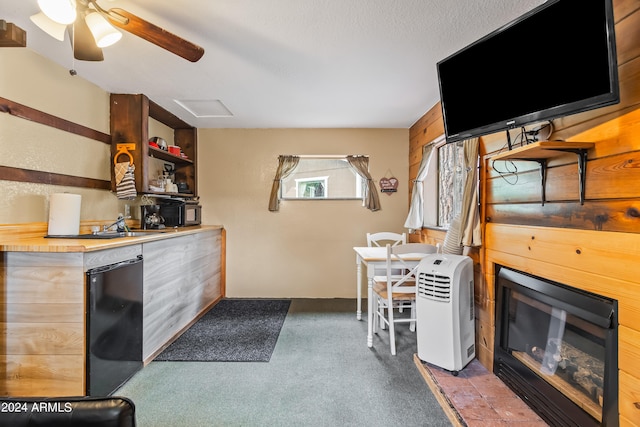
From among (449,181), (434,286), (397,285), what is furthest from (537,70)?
(449,181)

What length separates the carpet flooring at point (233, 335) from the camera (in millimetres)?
2652

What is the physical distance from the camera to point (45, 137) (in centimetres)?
236

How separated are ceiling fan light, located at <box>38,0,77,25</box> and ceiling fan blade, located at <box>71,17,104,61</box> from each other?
0.17m

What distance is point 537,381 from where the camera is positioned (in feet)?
5.93

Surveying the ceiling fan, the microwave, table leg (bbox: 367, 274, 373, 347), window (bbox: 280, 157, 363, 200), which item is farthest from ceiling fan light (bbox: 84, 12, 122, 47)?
window (bbox: 280, 157, 363, 200)

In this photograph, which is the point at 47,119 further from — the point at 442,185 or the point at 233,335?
the point at 442,185

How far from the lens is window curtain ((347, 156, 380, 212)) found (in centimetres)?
426

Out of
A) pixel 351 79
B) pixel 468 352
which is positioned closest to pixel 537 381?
pixel 468 352

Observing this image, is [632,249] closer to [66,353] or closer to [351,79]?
[351,79]

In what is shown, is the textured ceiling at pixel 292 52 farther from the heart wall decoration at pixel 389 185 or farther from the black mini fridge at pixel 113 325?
the black mini fridge at pixel 113 325

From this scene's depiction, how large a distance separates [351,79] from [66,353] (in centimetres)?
278

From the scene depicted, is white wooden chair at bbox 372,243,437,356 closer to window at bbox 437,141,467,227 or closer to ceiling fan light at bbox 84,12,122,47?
window at bbox 437,141,467,227

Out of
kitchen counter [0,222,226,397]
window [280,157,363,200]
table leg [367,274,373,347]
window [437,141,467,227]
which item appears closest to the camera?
kitchen counter [0,222,226,397]

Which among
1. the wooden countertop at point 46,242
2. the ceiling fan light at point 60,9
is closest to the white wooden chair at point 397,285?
the wooden countertop at point 46,242
